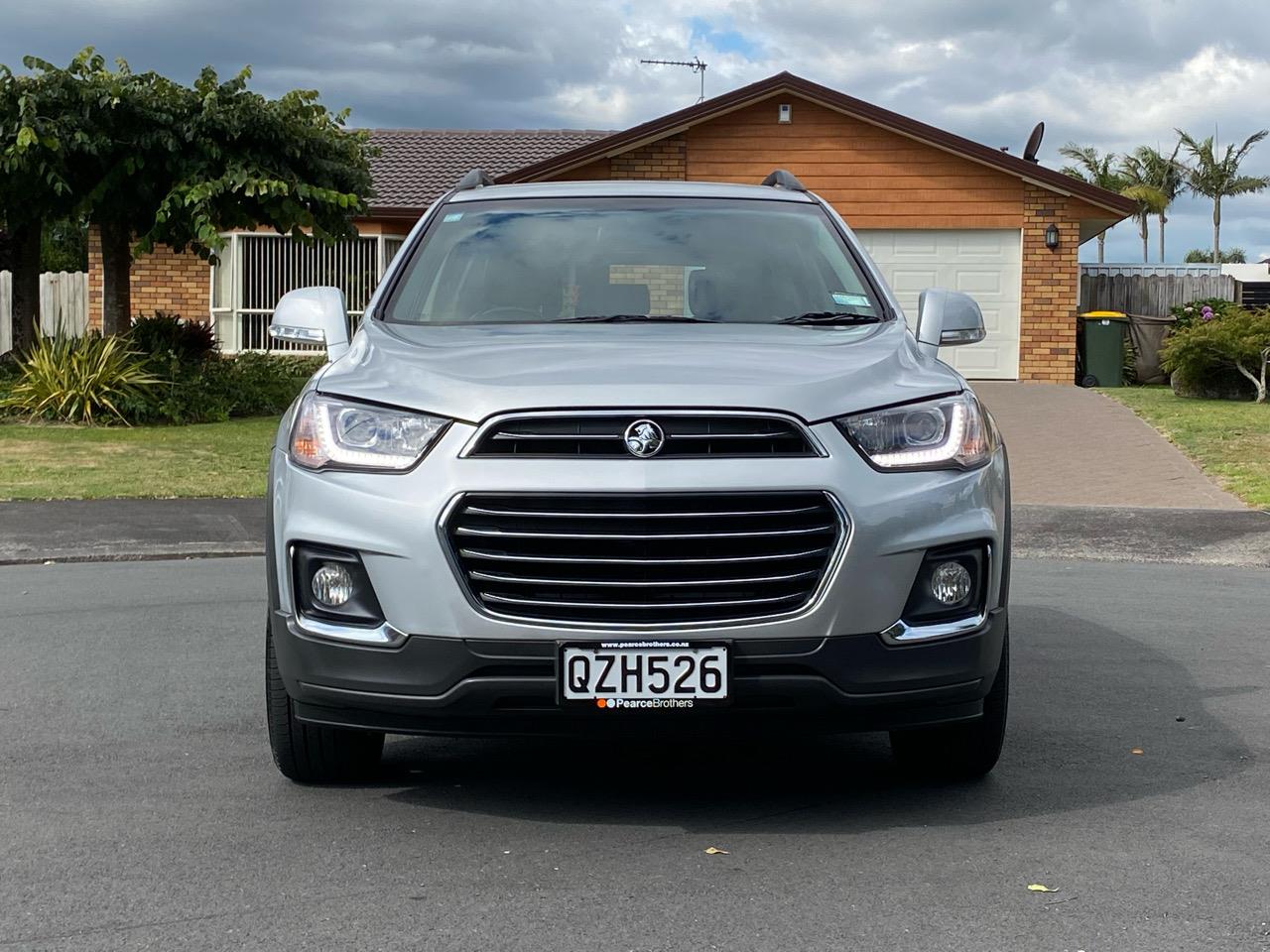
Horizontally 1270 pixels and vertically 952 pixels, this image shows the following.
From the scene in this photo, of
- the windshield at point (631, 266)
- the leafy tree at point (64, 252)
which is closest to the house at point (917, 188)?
the windshield at point (631, 266)

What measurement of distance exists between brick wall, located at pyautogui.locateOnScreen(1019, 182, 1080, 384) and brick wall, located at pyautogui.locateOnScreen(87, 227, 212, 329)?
13.2 metres

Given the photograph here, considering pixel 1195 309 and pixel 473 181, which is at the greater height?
pixel 473 181

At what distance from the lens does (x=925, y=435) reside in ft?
14.2

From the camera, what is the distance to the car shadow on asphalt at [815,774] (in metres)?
4.60

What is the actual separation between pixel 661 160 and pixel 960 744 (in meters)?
20.5

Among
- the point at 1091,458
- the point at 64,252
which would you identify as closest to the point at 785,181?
the point at 1091,458

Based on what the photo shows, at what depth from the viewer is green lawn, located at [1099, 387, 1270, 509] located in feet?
45.0

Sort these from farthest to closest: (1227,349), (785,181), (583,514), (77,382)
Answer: (1227,349)
(77,382)
(785,181)
(583,514)

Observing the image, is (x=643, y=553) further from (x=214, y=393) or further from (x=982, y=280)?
(x=982, y=280)

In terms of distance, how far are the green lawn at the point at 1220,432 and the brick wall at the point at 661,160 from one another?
22.6 feet

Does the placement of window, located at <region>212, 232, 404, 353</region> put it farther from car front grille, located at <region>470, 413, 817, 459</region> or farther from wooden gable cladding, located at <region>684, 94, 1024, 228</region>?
car front grille, located at <region>470, 413, 817, 459</region>

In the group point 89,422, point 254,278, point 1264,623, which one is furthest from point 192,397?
point 1264,623

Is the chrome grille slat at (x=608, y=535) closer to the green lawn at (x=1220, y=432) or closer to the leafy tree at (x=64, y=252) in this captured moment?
the green lawn at (x=1220, y=432)

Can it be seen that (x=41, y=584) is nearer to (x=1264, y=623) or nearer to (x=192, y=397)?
Answer: (x=1264, y=623)
